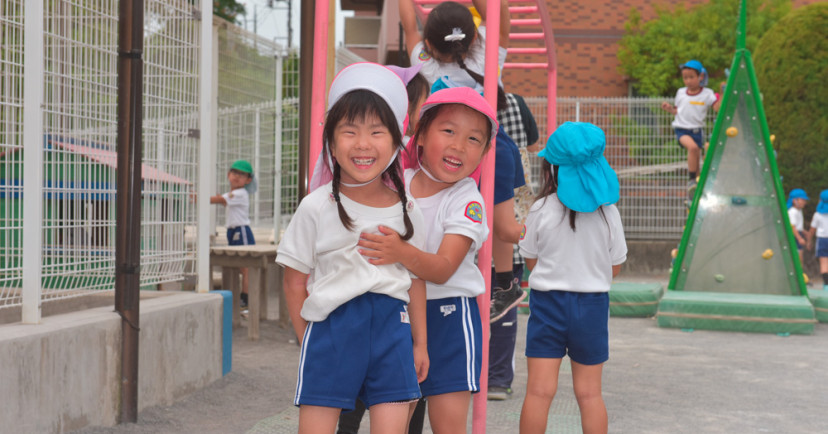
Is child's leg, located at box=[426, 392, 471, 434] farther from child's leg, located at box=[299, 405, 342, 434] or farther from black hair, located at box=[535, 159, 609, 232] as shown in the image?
black hair, located at box=[535, 159, 609, 232]

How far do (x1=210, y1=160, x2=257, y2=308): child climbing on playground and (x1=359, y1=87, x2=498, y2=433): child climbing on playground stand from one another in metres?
5.97

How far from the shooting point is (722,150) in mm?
8867

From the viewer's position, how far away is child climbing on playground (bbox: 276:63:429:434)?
7.55 ft

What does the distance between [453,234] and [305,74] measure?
4120mm

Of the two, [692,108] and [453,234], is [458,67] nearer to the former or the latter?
[453,234]

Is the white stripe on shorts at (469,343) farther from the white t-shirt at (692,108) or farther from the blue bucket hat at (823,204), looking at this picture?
the blue bucket hat at (823,204)

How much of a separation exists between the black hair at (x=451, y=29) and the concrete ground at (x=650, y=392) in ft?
5.76

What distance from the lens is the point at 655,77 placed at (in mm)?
19188

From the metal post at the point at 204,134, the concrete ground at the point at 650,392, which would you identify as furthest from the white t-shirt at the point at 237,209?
the metal post at the point at 204,134

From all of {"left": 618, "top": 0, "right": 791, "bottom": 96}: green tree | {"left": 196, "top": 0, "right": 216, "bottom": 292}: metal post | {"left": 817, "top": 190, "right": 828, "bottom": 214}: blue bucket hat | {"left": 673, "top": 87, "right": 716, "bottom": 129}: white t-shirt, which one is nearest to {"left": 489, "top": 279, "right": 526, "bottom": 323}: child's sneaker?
{"left": 196, "top": 0, "right": 216, "bottom": 292}: metal post

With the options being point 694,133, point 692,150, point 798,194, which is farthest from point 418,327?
point 798,194

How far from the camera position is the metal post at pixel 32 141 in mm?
3455

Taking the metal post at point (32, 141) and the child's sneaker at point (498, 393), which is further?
the child's sneaker at point (498, 393)

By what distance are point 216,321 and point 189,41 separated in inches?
61.0
